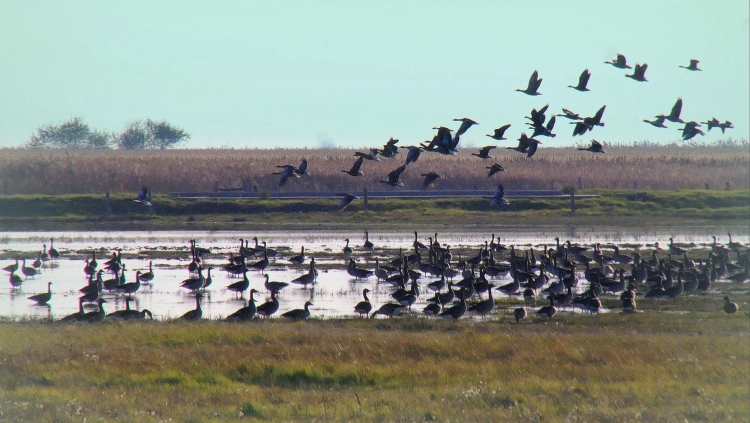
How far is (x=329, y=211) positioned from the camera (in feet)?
162

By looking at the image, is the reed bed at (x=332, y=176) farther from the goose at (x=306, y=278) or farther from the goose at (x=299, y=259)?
the goose at (x=306, y=278)

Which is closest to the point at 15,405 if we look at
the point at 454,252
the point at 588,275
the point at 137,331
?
the point at 137,331

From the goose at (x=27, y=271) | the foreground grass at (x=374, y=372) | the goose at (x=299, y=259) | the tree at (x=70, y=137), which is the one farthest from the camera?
the tree at (x=70, y=137)

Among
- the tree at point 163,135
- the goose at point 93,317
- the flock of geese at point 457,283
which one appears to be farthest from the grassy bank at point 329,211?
the tree at point 163,135

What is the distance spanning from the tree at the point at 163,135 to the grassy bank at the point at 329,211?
293 ft

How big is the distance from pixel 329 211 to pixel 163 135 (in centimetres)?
9655

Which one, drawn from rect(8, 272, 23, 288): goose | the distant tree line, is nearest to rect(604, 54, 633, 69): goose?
rect(8, 272, 23, 288): goose

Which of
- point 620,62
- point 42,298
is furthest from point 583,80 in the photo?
point 42,298

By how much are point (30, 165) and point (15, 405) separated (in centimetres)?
5952

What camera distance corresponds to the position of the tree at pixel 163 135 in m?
140

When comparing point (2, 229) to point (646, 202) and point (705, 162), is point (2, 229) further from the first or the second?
point (705, 162)

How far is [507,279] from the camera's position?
27969 mm

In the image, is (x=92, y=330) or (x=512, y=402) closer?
(x=512, y=402)

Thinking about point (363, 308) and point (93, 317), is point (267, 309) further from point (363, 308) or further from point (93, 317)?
point (93, 317)
